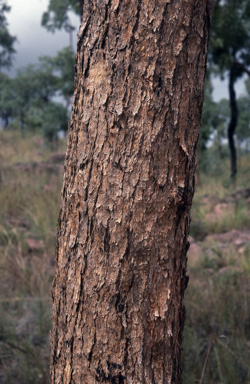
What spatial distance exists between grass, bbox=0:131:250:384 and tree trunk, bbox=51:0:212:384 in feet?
2.24

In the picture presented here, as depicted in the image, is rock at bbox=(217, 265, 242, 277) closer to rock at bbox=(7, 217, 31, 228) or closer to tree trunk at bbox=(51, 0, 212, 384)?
tree trunk at bbox=(51, 0, 212, 384)

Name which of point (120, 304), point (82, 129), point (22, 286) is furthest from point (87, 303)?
point (22, 286)

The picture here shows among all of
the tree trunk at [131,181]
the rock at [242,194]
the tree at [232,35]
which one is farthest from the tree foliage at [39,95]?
the tree trunk at [131,181]

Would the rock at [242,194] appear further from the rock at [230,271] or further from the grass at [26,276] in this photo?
the grass at [26,276]

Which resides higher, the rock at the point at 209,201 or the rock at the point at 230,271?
the rock at the point at 209,201

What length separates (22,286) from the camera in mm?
3334

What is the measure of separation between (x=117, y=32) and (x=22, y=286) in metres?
3.01

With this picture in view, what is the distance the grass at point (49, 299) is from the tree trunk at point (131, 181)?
2.24 feet

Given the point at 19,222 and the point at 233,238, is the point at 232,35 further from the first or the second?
the point at 19,222

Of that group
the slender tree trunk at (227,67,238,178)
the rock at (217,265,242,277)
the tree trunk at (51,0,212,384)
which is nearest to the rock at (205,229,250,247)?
the rock at (217,265,242,277)

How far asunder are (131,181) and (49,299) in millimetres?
2479

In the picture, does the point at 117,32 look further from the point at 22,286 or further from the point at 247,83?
the point at 247,83

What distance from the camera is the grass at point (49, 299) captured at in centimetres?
210

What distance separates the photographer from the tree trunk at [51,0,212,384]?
36.4 inches
